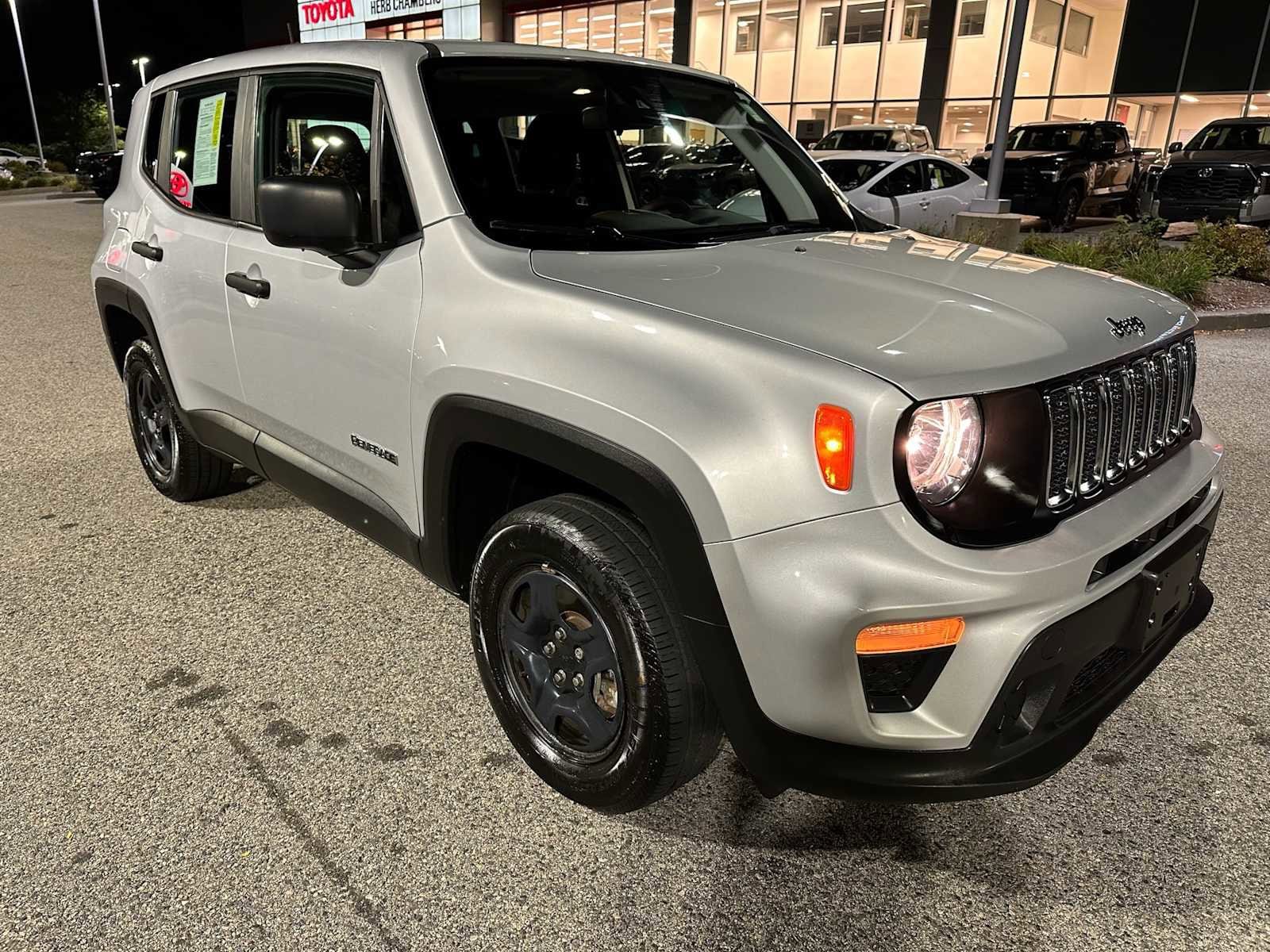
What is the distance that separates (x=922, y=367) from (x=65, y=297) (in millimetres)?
10604

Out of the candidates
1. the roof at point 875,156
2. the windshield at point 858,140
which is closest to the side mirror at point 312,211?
the roof at point 875,156

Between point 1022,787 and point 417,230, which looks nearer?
point 1022,787

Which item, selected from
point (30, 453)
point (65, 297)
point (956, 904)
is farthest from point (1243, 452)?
point (65, 297)

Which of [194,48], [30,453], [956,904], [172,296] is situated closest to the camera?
[956,904]

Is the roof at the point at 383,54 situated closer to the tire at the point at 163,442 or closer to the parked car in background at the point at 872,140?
the tire at the point at 163,442

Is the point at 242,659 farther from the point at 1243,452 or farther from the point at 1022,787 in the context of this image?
the point at 1243,452

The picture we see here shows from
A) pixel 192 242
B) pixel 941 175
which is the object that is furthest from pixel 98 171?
pixel 192 242

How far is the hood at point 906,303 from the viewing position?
1933 mm

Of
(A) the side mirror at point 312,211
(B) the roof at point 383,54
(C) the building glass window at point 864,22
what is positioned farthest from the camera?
(C) the building glass window at point 864,22

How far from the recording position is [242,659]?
10.4 ft

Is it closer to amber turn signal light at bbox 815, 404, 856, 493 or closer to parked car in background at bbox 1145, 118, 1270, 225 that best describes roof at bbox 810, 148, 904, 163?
parked car in background at bbox 1145, 118, 1270, 225

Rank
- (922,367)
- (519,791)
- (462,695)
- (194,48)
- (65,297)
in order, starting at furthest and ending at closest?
(194,48)
(65,297)
(462,695)
(519,791)
(922,367)

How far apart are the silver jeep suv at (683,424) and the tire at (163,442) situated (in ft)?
2.76

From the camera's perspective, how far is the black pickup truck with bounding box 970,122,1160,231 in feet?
50.5
